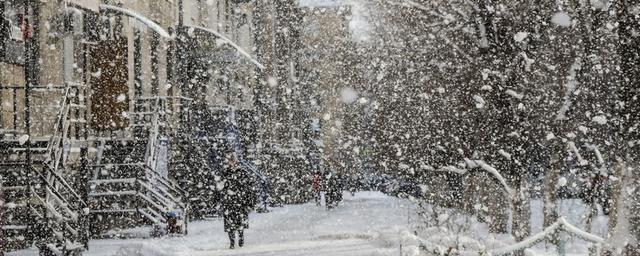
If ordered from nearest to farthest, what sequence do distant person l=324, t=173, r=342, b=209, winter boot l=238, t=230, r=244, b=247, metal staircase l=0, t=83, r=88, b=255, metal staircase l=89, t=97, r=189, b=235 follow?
1. metal staircase l=0, t=83, r=88, b=255
2. winter boot l=238, t=230, r=244, b=247
3. metal staircase l=89, t=97, r=189, b=235
4. distant person l=324, t=173, r=342, b=209

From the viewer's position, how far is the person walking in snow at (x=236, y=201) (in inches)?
584

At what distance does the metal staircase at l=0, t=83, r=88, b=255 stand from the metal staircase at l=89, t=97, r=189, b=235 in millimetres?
1817

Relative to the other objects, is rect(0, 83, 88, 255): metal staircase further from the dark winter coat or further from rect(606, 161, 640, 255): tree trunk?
rect(606, 161, 640, 255): tree trunk

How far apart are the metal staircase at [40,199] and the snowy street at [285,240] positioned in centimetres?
85

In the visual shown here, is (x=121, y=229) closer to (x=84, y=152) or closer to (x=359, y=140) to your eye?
(x=84, y=152)

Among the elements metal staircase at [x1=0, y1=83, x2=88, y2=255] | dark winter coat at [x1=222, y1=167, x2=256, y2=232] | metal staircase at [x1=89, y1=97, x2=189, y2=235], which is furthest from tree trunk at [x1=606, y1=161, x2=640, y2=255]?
metal staircase at [x1=89, y1=97, x2=189, y2=235]

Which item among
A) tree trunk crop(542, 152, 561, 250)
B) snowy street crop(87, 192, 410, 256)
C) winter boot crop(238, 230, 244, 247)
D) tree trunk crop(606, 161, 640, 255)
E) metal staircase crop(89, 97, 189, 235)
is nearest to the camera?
tree trunk crop(606, 161, 640, 255)

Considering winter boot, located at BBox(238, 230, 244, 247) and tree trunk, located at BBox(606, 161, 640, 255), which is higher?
tree trunk, located at BBox(606, 161, 640, 255)

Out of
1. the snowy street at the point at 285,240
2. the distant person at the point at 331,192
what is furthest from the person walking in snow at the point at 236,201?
the distant person at the point at 331,192

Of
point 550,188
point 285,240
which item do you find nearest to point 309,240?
point 285,240

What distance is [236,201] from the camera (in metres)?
14.9

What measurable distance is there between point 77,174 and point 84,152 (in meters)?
2.00

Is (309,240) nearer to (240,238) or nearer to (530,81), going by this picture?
(240,238)

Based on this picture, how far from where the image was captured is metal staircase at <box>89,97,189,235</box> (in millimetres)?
16781
